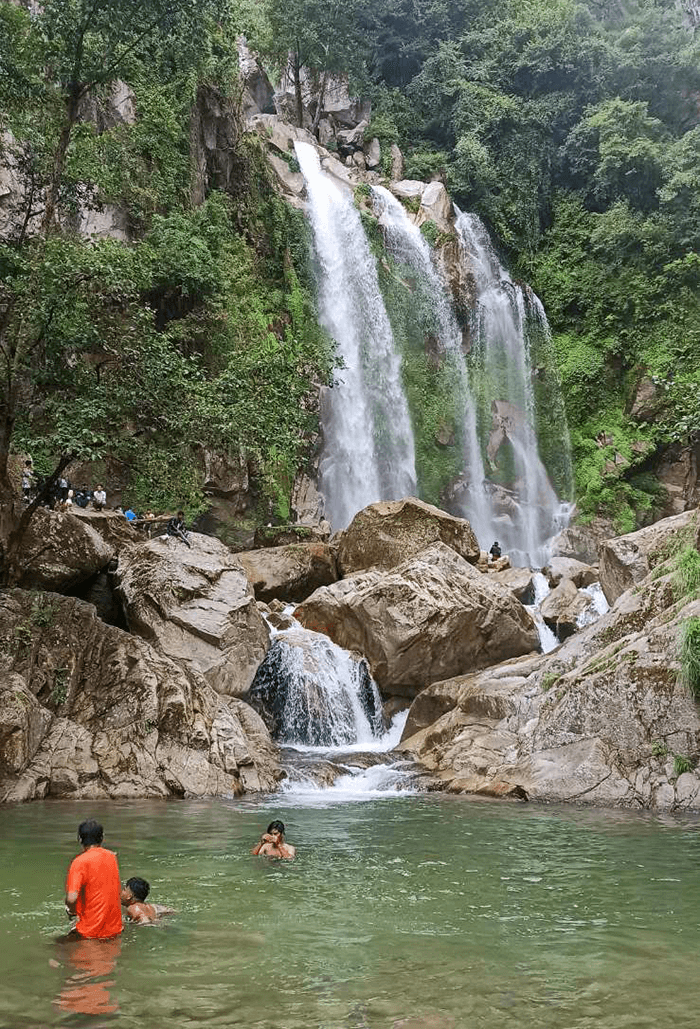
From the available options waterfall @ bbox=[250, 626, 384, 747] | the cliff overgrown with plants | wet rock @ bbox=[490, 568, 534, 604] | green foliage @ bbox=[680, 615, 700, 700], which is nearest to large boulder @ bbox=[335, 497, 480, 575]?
wet rock @ bbox=[490, 568, 534, 604]

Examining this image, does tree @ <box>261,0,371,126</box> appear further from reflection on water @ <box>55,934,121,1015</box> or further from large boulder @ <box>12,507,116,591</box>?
reflection on water @ <box>55,934,121,1015</box>

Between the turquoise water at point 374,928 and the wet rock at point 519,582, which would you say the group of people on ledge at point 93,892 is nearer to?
the turquoise water at point 374,928

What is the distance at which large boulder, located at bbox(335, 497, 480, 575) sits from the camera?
22625mm

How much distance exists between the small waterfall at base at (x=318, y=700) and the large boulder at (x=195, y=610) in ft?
2.26

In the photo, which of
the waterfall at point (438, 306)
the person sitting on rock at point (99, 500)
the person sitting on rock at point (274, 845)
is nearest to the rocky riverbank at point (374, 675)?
the person sitting on rock at point (99, 500)

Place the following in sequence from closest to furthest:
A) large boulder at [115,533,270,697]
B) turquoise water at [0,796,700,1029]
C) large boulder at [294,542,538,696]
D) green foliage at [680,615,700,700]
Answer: turquoise water at [0,796,700,1029], green foliage at [680,615,700,700], large boulder at [115,533,270,697], large boulder at [294,542,538,696]

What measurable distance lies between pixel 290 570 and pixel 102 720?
9303mm

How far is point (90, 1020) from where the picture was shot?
4730 millimetres

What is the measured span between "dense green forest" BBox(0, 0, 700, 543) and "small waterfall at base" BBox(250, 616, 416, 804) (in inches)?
160

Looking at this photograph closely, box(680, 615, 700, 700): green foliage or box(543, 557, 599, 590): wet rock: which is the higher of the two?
box(543, 557, 599, 590): wet rock

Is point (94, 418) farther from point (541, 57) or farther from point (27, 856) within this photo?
point (541, 57)

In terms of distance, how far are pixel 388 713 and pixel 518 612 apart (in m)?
3.59

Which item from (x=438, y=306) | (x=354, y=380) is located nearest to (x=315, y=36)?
(x=438, y=306)

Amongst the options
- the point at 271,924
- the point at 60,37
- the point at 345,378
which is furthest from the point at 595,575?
the point at 271,924
